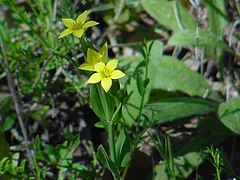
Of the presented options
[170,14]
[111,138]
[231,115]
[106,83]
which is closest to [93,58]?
[106,83]

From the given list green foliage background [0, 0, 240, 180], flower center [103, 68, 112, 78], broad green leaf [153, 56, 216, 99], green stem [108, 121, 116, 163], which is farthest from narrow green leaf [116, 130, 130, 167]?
broad green leaf [153, 56, 216, 99]

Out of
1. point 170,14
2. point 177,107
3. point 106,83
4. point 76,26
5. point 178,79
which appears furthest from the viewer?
point 170,14

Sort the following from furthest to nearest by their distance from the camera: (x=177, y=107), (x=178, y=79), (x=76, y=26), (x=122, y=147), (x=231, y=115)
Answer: (x=178, y=79) → (x=177, y=107) → (x=231, y=115) → (x=122, y=147) → (x=76, y=26)

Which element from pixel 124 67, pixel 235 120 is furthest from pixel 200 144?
pixel 124 67

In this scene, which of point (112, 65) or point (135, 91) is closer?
point (112, 65)

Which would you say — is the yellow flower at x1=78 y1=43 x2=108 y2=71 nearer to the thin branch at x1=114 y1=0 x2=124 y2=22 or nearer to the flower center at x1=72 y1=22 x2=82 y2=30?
the flower center at x1=72 y1=22 x2=82 y2=30

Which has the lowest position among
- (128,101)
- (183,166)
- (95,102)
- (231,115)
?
(183,166)

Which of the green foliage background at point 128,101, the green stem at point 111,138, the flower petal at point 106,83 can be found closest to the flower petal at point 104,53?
the flower petal at point 106,83

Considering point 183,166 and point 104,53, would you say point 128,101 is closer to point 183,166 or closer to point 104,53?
point 183,166
